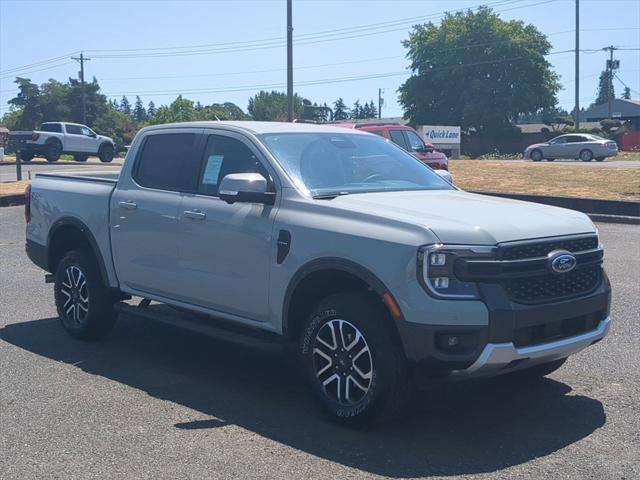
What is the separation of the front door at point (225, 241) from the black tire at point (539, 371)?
1.95m

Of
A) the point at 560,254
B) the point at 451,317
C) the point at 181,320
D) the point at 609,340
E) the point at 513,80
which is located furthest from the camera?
the point at 513,80

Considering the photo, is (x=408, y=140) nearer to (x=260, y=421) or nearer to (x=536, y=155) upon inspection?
(x=260, y=421)

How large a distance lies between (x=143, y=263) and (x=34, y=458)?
2325 mm

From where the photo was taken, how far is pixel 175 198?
684 cm

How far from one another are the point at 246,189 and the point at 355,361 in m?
1.42

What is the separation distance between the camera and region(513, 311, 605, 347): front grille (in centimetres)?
505

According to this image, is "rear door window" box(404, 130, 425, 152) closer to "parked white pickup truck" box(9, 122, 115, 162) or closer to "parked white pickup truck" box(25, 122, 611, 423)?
"parked white pickup truck" box(25, 122, 611, 423)

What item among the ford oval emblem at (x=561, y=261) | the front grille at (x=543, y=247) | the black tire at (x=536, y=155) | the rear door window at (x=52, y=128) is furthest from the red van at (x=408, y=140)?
the black tire at (x=536, y=155)

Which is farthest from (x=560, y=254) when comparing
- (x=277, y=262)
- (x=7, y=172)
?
(x=7, y=172)

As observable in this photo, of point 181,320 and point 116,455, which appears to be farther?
point 181,320

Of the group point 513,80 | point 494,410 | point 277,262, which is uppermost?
point 513,80

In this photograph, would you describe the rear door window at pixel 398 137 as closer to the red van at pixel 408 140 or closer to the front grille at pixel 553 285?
Result: the red van at pixel 408 140

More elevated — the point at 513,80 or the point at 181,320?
the point at 513,80

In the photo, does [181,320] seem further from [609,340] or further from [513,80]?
[513,80]
